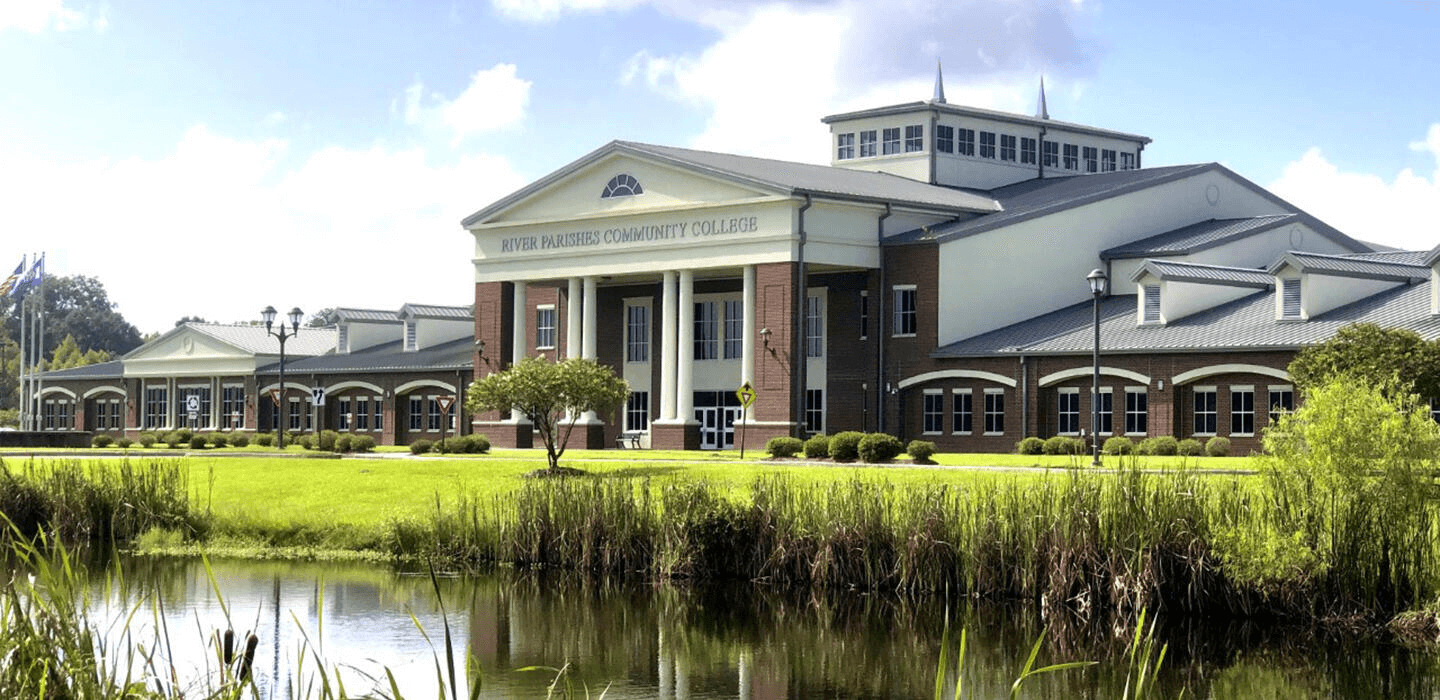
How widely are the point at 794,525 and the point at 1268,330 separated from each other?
30197mm

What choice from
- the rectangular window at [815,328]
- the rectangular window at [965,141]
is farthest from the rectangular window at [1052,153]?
the rectangular window at [815,328]

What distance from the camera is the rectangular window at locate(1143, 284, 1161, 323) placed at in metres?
Answer: 57.7

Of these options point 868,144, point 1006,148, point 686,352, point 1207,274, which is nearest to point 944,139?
point 868,144

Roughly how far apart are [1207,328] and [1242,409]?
3.41 metres

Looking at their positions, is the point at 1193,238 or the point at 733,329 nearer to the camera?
the point at 1193,238

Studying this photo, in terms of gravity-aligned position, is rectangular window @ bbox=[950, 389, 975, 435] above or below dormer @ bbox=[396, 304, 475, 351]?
below

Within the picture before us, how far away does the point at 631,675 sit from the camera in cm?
2102

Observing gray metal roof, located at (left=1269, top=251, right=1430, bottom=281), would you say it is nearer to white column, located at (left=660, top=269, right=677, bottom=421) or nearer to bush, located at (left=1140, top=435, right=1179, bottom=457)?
bush, located at (left=1140, top=435, right=1179, bottom=457)

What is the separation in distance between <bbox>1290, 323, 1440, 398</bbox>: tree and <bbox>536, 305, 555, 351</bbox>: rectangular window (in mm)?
33935

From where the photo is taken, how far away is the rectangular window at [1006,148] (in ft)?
247

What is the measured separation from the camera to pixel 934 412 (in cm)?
6075

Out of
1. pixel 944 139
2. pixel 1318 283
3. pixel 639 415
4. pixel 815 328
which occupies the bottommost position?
pixel 639 415

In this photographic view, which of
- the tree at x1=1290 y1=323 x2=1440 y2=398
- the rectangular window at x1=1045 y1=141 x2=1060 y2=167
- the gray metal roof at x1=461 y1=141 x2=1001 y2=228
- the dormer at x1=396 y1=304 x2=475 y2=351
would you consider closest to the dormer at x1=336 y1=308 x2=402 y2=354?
the dormer at x1=396 y1=304 x2=475 y2=351

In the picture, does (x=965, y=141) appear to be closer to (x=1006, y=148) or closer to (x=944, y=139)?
(x=944, y=139)
